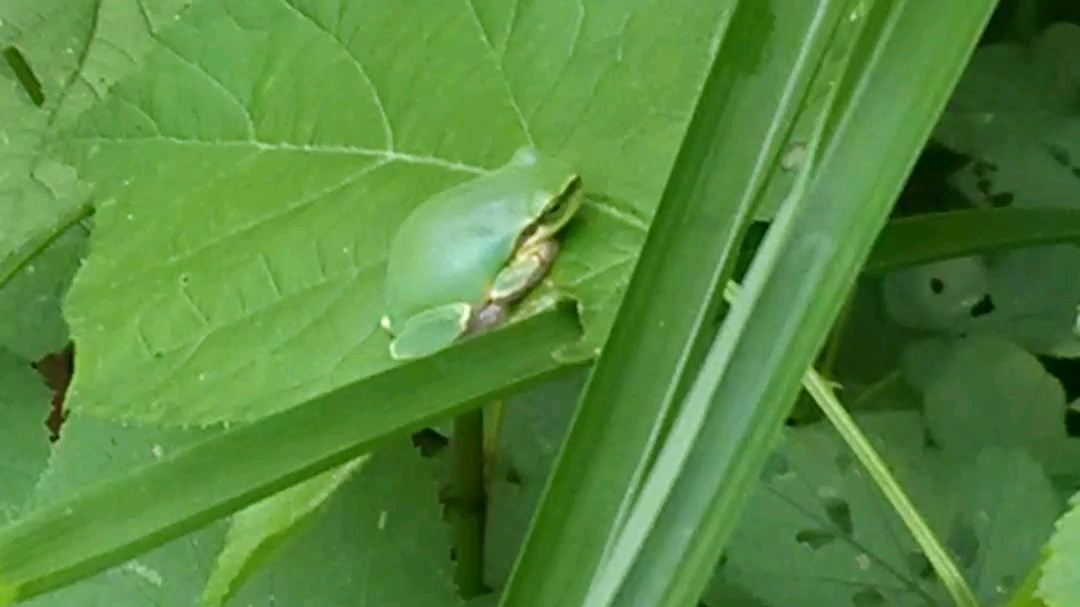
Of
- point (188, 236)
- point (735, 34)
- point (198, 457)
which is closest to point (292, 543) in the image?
point (188, 236)

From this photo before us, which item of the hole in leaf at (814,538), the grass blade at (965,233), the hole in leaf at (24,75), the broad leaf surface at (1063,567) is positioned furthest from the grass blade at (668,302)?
the hole in leaf at (24,75)

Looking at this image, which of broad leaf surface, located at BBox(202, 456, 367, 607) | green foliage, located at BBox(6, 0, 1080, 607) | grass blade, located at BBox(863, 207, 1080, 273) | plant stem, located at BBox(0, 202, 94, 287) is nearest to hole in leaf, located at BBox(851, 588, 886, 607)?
green foliage, located at BBox(6, 0, 1080, 607)

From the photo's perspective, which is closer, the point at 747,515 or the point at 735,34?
the point at 735,34

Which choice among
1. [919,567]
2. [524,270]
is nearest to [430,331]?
[524,270]

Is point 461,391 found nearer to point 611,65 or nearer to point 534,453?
point 611,65

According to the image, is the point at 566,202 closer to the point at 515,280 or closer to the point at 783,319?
the point at 515,280

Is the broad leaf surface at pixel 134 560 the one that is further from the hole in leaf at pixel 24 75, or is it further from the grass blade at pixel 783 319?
the grass blade at pixel 783 319
